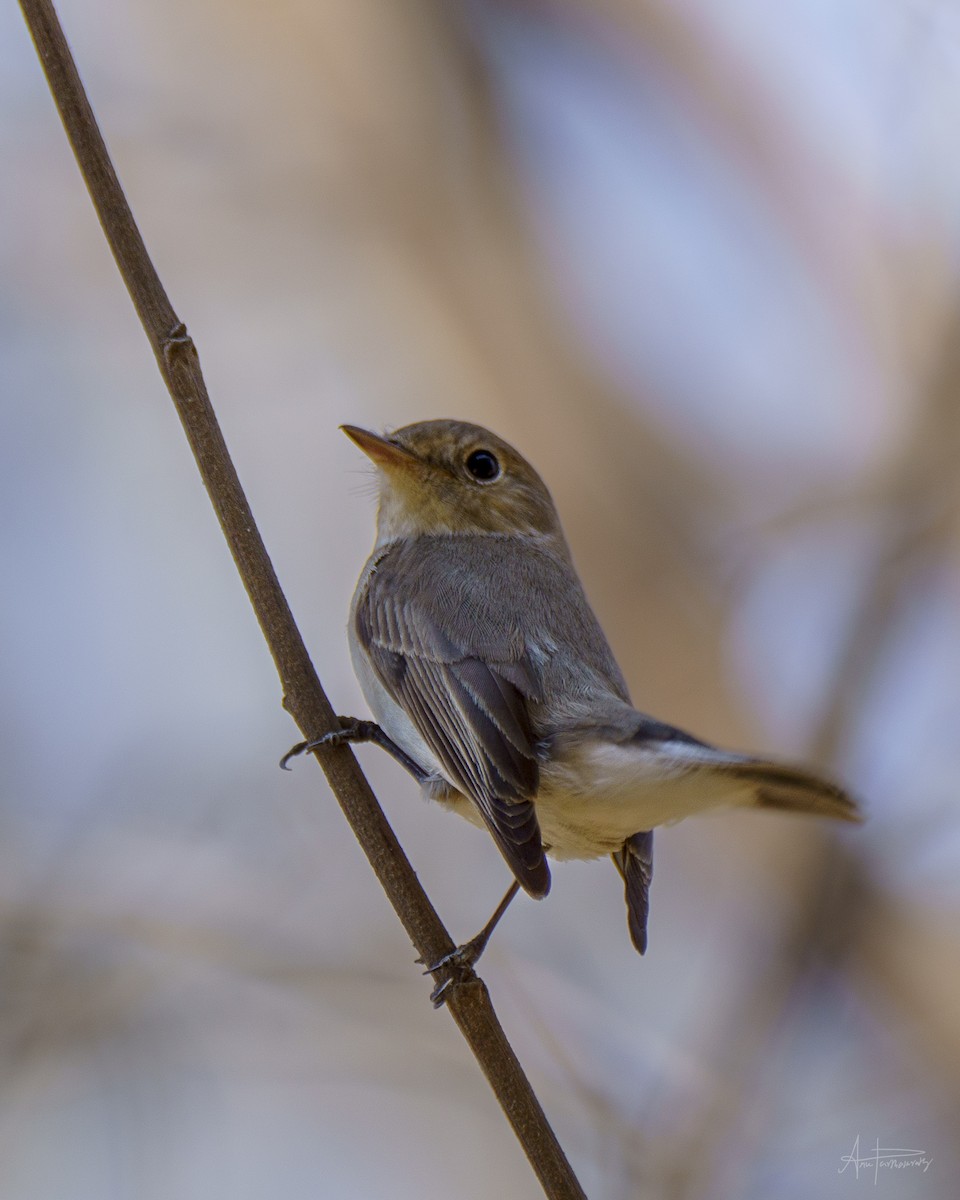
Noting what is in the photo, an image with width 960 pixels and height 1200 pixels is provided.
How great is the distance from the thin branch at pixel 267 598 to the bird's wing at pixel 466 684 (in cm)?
23

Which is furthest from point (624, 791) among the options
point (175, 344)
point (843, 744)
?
point (843, 744)

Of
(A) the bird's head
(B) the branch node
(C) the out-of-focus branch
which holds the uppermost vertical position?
(B) the branch node

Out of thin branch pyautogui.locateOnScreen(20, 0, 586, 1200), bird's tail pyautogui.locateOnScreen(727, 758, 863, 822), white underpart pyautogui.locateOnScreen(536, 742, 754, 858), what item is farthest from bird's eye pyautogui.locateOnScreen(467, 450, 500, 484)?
bird's tail pyautogui.locateOnScreen(727, 758, 863, 822)

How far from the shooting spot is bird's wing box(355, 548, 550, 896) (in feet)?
6.72

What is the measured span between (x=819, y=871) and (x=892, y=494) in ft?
4.16

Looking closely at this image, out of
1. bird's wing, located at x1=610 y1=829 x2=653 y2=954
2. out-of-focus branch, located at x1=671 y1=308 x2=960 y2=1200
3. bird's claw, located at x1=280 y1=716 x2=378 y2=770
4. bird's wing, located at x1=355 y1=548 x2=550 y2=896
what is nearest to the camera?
bird's claw, located at x1=280 y1=716 x2=378 y2=770

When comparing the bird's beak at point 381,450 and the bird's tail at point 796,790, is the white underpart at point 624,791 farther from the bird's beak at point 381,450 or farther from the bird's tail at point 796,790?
the bird's beak at point 381,450

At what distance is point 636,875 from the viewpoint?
92.5 inches

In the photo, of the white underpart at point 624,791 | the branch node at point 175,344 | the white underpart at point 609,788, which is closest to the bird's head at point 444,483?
the white underpart at point 609,788

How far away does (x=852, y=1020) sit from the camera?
354cm

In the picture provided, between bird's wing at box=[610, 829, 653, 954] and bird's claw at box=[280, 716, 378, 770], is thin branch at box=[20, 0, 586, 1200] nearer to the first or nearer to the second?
bird's claw at box=[280, 716, 378, 770]

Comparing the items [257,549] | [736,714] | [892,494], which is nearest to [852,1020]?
[736,714]

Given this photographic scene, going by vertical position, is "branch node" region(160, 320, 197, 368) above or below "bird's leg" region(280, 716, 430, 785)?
above

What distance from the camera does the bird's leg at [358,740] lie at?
193 cm
